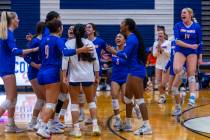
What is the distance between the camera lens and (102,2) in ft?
57.9

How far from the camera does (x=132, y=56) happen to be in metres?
7.70

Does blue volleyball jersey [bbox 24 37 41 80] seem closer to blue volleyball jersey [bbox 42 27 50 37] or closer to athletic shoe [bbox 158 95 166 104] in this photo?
blue volleyball jersey [bbox 42 27 50 37]

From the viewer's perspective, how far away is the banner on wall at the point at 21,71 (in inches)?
610

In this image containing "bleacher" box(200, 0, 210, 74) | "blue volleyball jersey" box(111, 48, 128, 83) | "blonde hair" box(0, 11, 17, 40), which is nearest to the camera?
"blonde hair" box(0, 11, 17, 40)

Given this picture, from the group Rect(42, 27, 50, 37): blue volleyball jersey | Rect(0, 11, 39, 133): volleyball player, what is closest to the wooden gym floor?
Rect(0, 11, 39, 133): volleyball player

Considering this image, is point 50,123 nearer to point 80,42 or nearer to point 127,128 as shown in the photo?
point 127,128

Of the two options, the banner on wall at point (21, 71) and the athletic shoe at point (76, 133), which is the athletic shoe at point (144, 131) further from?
the banner on wall at point (21, 71)

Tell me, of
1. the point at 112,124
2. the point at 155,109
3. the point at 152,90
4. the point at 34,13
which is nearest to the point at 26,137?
the point at 112,124

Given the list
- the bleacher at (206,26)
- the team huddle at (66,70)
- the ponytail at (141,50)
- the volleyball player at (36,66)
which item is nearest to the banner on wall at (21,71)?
the bleacher at (206,26)

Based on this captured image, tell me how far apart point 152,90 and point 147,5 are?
3.45 metres

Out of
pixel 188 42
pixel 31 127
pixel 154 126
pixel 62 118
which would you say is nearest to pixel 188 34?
pixel 188 42

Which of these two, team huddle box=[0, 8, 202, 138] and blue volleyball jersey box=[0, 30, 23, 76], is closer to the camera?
team huddle box=[0, 8, 202, 138]

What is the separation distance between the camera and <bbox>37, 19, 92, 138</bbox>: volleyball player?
7480 millimetres

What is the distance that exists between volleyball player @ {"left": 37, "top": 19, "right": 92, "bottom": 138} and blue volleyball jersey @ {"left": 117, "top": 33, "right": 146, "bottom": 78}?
0.56 meters
